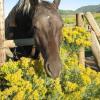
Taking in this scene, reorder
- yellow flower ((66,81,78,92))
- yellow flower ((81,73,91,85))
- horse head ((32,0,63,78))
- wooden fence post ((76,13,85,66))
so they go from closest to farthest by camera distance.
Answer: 1. horse head ((32,0,63,78))
2. yellow flower ((66,81,78,92))
3. yellow flower ((81,73,91,85))
4. wooden fence post ((76,13,85,66))

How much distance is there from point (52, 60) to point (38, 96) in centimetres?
54

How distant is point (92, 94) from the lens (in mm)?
5484

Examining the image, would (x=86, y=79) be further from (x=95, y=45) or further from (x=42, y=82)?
(x=95, y=45)

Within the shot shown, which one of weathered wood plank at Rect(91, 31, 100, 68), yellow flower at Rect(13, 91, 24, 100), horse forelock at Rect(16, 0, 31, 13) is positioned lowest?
yellow flower at Rect(13, 91, 24, 100)

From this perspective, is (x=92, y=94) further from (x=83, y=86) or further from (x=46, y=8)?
(x=46, y=8)

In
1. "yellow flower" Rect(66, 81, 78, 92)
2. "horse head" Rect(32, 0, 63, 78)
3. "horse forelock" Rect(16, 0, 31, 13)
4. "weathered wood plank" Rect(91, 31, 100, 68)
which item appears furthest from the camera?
Answer: "weathered wood plank" Rect(91, 31, 100, 68)

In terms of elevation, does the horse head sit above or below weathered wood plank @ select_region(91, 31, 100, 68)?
above

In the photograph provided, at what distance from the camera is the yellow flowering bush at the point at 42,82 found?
4.72 metres

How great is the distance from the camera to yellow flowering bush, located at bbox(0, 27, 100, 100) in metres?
4.72

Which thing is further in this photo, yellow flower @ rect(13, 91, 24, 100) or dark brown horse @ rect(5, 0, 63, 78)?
dark brown horse @ rect(5, 0, 63, 78)

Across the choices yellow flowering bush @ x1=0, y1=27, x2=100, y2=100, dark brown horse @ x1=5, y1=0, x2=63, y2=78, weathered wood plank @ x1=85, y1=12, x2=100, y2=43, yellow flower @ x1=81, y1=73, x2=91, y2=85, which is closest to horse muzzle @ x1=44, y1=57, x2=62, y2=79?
dark brown horse @ x1=5, y1=0, x2=63, y2=78

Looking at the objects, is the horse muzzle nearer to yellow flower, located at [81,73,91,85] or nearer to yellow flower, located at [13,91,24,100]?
yellow flower, located at [13,91,24,100]

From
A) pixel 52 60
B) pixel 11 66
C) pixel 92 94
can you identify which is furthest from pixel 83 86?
pixel 11 66

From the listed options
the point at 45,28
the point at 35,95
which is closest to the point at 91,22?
the point at 45,28
